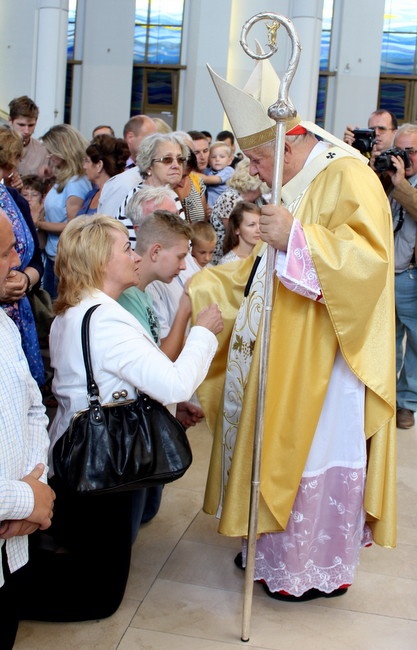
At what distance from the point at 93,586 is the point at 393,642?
986mm

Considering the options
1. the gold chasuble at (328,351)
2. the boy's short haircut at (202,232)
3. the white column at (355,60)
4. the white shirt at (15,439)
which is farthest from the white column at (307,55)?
the white shirt at (15,439)

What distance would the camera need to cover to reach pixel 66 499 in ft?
9.05

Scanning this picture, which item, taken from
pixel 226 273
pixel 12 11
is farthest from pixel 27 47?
pixel 226 273

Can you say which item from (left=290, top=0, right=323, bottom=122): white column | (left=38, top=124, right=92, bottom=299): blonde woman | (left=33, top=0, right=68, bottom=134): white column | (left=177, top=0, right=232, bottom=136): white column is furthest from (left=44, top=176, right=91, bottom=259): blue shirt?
(left=177, top=0, right=232, bottom=136): white column

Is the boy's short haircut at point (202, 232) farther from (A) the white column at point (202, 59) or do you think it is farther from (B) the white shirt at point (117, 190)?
(A) the white column at point (202, 59)

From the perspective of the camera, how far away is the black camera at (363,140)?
16.5 ft

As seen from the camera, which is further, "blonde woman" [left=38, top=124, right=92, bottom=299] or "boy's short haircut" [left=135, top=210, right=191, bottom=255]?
"blonde woman" [left=38, top=124, right=92, bottom=299]

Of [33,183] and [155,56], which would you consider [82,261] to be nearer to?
[33,183]

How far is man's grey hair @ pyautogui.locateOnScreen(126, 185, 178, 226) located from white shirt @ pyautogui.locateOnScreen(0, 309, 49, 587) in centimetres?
165

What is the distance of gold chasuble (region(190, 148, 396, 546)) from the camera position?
2.71m

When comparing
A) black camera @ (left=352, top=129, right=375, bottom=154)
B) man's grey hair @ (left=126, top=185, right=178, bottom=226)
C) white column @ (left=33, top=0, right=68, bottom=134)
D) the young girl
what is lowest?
the young girl

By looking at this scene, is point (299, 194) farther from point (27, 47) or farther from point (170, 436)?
point (27, 47)

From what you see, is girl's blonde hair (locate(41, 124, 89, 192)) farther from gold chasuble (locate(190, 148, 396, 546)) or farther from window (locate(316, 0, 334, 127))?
window (locate(316, 0, 334, 127))

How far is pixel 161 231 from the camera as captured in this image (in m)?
3.22
